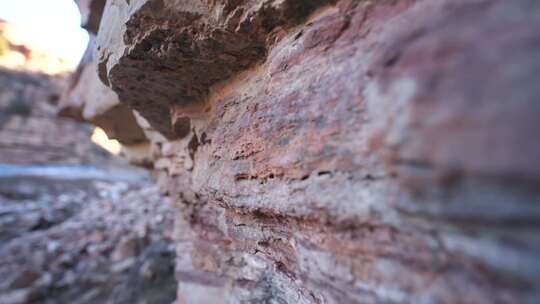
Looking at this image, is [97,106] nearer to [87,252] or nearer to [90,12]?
[90,12]

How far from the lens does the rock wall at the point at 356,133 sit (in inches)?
13.2

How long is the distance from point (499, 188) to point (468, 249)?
0.10 m

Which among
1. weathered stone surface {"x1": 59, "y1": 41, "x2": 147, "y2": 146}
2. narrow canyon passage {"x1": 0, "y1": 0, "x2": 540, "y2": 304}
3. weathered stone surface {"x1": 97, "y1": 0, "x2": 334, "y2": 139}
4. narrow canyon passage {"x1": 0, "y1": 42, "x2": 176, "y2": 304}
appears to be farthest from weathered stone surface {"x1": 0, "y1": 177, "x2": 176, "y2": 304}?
weathered stone surface {"x1": 97, "y1": 0, "x2": 334, "y2": 139}

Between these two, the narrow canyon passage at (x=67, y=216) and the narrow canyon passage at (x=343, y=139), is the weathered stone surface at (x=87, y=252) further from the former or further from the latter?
the narrow canyon passage at (x=343, y=139)

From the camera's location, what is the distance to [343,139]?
1.78ft

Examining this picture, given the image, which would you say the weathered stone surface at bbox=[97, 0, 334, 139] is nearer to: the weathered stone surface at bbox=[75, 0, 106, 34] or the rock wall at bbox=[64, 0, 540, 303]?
the rock wall at bbox=[64, 0, 540, 303]

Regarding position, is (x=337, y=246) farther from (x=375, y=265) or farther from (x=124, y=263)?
(x=124, y=263)

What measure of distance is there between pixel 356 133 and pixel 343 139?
3cm

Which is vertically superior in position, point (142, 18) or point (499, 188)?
point (142, 18)

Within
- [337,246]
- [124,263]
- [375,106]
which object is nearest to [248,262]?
[337,246]

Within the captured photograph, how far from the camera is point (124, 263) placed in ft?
7.84

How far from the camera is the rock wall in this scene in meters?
0.34

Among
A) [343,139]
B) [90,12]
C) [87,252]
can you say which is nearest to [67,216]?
[87,252]

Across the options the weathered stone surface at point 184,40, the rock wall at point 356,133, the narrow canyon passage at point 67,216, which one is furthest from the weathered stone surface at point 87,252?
the weathered stone surface at point 184,40
